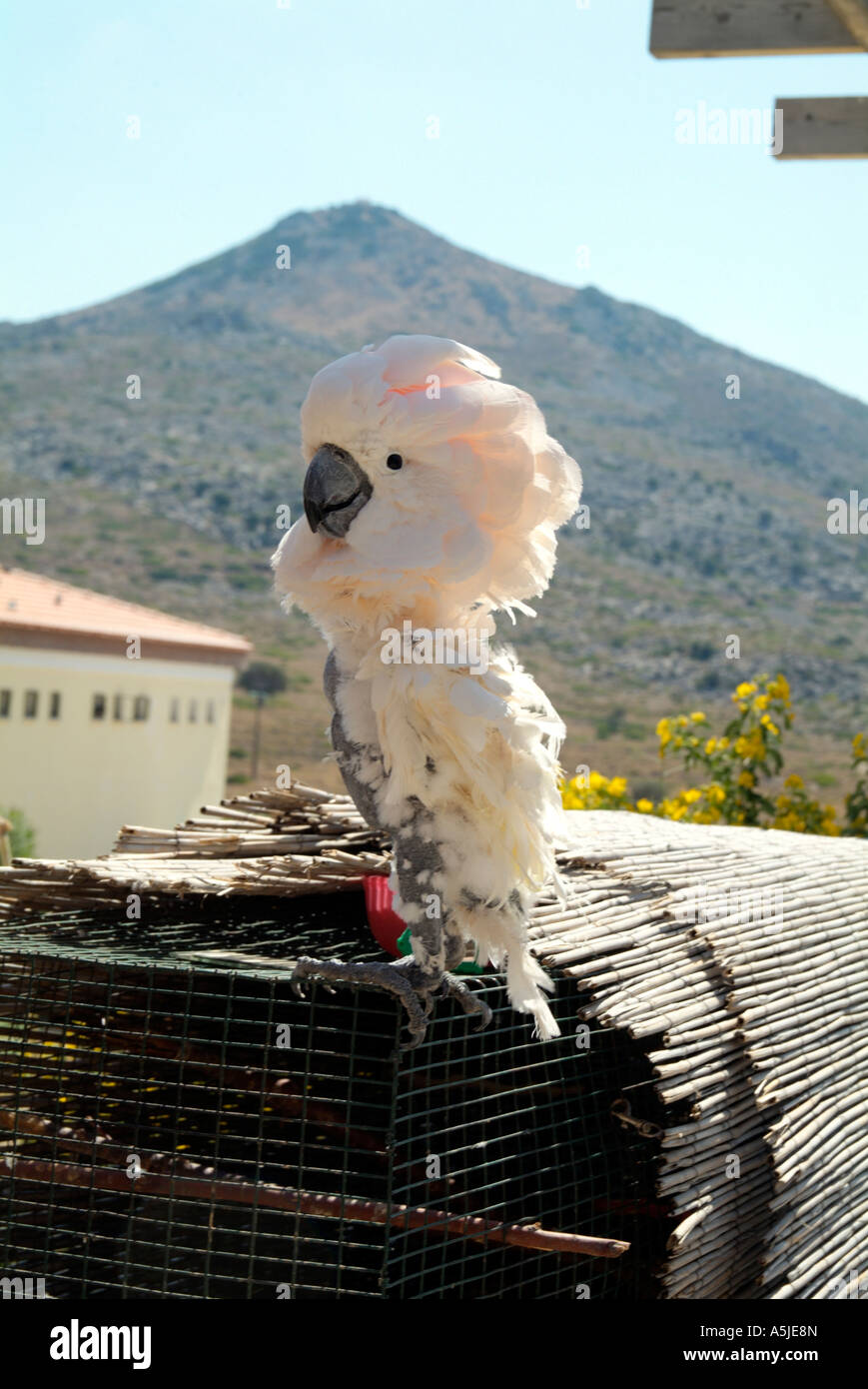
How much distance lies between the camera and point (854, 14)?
269cm

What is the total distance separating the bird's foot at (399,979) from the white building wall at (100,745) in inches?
470

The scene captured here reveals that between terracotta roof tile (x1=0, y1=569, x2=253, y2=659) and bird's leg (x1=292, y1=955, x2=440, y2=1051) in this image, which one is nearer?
bird's leg (x1=292, y1=955, x2=440, y2=1051)

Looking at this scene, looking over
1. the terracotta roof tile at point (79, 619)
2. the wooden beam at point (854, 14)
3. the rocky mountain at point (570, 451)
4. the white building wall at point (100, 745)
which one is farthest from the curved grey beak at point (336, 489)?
the rocky mountain at point (570, 451)

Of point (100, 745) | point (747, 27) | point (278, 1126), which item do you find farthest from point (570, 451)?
point (278, 1126)

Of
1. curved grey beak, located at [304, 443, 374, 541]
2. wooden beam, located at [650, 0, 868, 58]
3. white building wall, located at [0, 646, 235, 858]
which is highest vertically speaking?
wooden beam, located at [650, 0, 868, 58]

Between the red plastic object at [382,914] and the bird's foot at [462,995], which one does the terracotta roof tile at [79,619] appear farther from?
the bird's foot at [462,995]

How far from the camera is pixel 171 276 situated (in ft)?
203

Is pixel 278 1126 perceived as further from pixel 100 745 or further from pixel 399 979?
pixel 100 745

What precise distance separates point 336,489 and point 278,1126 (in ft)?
5.92

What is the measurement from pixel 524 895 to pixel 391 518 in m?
0.81

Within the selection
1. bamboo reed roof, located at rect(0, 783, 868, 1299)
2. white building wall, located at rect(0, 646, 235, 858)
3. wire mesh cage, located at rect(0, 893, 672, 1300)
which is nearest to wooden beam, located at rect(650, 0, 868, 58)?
bamboo reed roof, located at rect(0, 783, 868, 1299)

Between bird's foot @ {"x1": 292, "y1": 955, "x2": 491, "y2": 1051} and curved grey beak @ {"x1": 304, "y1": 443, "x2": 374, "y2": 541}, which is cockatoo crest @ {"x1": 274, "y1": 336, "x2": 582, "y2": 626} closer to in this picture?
curved grey beak @ {"x1": 304, "y1": 443, "x2": 374, "y2": 541}

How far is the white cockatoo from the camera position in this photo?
2064mm

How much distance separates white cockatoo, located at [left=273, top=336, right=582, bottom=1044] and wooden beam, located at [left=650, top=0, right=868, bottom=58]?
5.25 ft
